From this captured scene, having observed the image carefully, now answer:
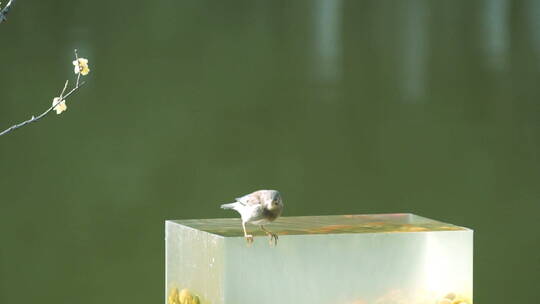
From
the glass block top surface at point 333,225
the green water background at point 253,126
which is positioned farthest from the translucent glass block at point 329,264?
the green water background at point 253,126

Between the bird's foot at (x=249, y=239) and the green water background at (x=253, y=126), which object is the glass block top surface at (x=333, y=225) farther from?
the green water background at (x=253, y=126)

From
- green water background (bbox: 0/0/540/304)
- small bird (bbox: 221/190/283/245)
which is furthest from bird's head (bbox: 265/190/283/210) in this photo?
green water background (bbox: 0/0/540/304)

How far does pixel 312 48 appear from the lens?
148 inches

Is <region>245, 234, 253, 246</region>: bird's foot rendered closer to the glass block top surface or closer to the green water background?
the glass block top surface

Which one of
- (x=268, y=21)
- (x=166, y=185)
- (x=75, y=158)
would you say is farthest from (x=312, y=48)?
(x=75, y=158)

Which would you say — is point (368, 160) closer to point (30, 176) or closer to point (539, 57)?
point (539, 57)

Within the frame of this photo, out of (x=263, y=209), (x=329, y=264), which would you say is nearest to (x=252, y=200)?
(x=263, y=209)

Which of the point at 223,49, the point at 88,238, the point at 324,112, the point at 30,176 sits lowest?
the point at 88,238

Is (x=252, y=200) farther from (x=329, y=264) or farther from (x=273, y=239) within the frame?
(x=329, y=264)

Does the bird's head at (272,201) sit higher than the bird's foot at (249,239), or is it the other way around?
the bird's head at (272,201)

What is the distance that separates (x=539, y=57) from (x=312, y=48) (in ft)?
3.62

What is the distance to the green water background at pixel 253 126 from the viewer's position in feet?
11.5

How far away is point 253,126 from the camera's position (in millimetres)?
3689

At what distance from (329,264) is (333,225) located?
0.22 meters
